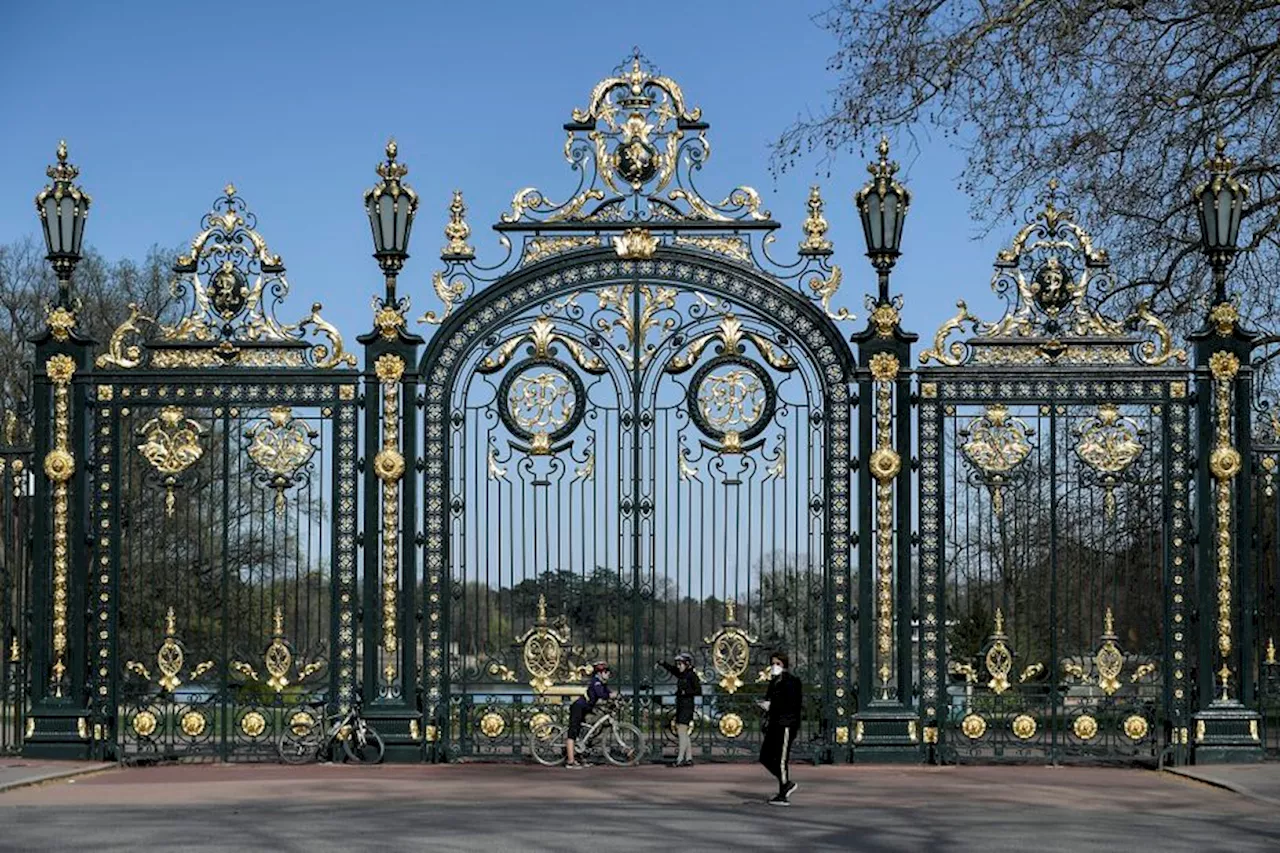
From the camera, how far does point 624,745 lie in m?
22.0

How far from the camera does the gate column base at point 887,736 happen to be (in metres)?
21.9

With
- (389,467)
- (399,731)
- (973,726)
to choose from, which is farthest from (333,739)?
(973,726)

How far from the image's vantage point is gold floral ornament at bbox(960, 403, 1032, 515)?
22172 mm

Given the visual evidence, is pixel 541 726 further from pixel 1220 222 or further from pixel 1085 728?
pixel 1220 222

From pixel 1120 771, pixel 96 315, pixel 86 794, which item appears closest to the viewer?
pixel 86 794

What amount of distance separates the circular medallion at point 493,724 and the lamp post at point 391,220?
4.32m

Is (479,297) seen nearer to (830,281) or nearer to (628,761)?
(830,281)

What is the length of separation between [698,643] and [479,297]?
13.7ft

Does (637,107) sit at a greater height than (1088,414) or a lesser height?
greater

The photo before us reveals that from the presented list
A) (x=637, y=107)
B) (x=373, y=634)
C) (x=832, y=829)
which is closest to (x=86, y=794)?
(x=373, y=634)

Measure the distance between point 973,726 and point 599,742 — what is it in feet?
12.4

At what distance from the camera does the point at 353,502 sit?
22219 millimetres

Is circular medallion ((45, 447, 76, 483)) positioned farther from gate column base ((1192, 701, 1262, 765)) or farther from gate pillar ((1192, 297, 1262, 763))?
gate column base ((1192, 701, 1262, 765))

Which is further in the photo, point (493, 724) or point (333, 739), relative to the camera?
point (493, 724)
